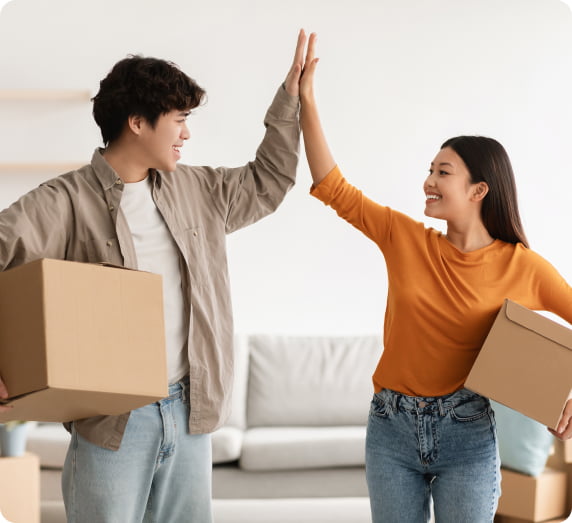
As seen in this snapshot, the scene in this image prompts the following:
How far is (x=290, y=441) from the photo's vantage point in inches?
120

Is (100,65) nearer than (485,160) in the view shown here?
No

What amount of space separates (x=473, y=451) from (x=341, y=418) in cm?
185

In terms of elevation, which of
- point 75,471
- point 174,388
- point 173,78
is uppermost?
point 173,78

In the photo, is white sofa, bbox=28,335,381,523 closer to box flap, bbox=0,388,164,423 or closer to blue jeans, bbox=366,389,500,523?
blue jeans, bbox=366,389,500,523

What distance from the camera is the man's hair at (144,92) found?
1.55 m

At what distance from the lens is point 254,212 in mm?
1750

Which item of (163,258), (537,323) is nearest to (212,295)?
(163,258)

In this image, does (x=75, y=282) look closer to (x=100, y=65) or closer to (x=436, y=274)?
(x=436, y=274)

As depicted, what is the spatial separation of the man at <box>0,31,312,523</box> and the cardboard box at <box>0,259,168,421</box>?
0.11 m

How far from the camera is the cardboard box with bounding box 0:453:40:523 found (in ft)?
8.77

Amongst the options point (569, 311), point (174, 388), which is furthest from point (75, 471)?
point (569, 311)

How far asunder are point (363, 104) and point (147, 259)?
2.60m

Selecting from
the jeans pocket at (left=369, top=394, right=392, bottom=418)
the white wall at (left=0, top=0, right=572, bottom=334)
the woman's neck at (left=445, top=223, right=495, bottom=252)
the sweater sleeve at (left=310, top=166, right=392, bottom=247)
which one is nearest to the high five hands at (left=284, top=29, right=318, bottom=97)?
the sweater sleeve at (left=310, top=166, right=392, bottom=247)

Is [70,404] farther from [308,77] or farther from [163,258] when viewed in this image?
[308,77]
